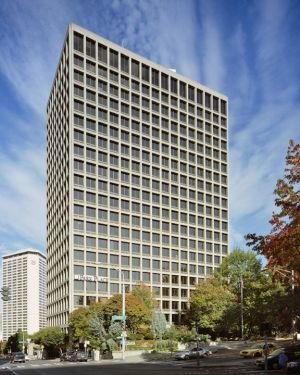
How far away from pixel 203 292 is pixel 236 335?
10.3 m

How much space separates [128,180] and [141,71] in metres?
28.7

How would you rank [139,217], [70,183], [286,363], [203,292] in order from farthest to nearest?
[139,217] → [70,183] → [203,292] → [286,363]

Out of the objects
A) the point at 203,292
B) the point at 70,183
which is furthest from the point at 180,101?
the point at 203,292

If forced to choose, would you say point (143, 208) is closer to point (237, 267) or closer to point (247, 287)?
point (237, 267)

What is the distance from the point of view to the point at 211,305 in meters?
99.8

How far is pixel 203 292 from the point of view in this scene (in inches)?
4018

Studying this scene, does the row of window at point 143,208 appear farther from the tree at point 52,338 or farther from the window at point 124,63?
the window at point 124,63

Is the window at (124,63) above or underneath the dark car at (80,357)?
above

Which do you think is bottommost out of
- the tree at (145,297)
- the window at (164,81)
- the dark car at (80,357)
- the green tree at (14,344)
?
the green tree at (14,344)

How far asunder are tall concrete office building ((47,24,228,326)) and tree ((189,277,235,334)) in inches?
740

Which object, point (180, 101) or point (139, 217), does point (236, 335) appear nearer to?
point (139, 217)

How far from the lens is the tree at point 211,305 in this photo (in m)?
96.8

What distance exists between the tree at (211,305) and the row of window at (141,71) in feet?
189

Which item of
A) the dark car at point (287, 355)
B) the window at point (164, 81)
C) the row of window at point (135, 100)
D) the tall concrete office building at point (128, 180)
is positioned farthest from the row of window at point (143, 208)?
the dark car at point (287, 355)
